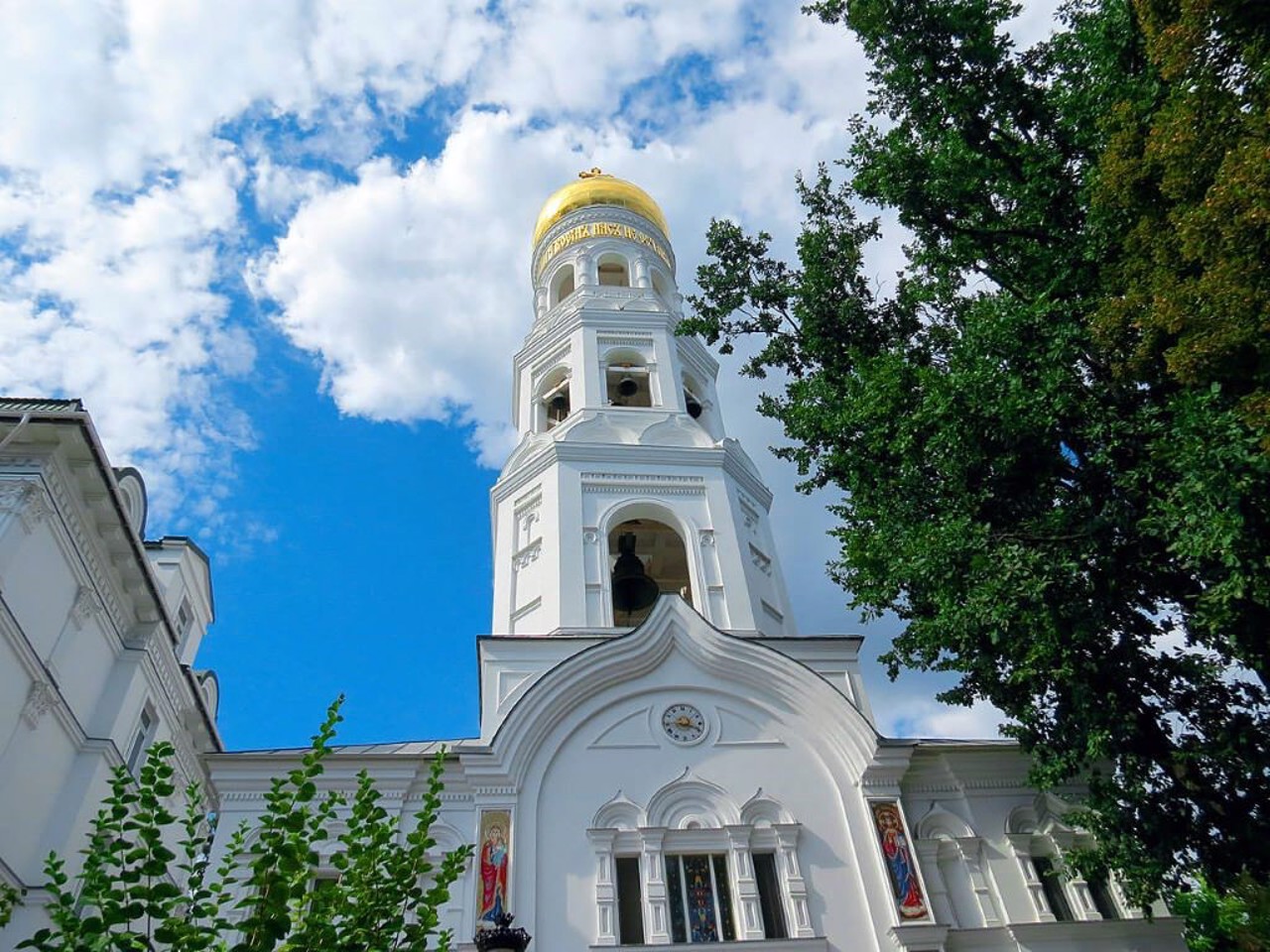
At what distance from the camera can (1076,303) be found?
1132 cm

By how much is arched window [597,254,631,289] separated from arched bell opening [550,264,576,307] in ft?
2.70

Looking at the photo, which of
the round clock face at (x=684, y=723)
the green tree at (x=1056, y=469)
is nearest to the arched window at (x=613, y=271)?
the green tree at (x=1056, y=469)

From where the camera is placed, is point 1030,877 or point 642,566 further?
point 642,566

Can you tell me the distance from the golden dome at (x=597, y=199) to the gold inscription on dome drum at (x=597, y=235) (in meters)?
1.06

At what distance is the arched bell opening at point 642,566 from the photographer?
17578mm

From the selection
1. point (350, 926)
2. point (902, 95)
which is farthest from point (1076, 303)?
point (350, 926)

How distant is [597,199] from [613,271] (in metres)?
2.44

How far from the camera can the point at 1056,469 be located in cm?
1172

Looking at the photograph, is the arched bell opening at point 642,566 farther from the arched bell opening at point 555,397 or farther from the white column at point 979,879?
the white column at point 979,879

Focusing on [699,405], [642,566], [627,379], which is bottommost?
[642,566]

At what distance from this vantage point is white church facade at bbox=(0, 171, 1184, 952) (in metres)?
12.4

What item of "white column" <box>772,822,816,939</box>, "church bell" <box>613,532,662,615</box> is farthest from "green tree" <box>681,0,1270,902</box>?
"church bell" <box>613,532,662,615</box>

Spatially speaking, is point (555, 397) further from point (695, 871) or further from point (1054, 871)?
point (1054, 871)

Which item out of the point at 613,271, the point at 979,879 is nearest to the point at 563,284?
the point at 613,271
